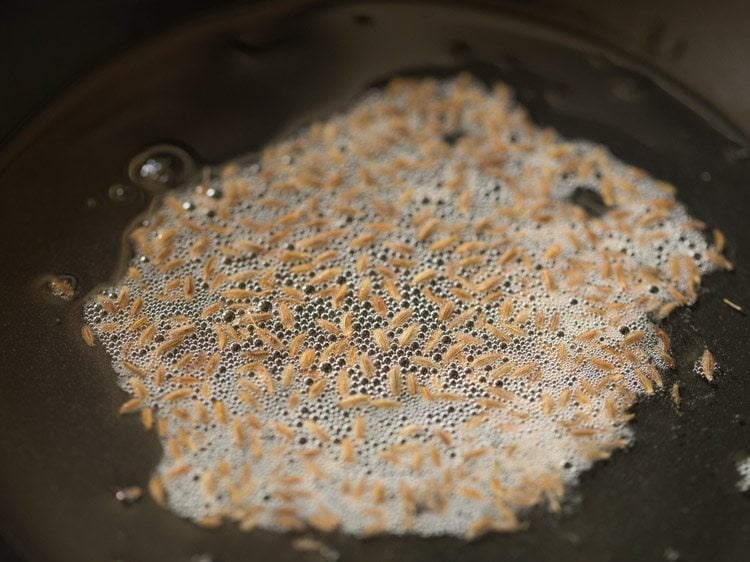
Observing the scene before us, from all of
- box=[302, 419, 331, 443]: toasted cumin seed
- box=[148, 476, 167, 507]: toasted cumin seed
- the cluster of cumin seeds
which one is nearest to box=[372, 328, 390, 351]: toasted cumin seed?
the cluster of cumin seeds

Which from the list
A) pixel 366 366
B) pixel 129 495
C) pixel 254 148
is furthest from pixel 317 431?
pixel 254 148

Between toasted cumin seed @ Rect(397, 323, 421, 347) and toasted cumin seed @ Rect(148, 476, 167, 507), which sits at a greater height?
toasted cumin seed @ Rect(397, 323, 421, 347)

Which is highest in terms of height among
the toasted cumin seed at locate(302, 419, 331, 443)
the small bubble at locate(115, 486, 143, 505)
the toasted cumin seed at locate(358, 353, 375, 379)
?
the toasted cumin seed at locate(358, 353, 375, 379)

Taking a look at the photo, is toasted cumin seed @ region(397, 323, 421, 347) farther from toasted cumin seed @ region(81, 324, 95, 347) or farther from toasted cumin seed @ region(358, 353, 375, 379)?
toasted cumin seed @ region(81, 324, 95, 347)

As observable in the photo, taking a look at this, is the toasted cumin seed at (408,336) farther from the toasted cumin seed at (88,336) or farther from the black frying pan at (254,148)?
the toasted cumin seed at (88,336)

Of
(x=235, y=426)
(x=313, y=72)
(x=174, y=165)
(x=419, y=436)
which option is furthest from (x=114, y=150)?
(x=419, y=436)

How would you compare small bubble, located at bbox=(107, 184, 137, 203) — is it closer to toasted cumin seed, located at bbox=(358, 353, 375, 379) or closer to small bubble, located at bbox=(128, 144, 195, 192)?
small bubble, located at bbox=(128, 144, 195, 192)

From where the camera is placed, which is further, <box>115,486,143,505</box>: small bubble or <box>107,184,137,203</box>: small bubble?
<box>107,184,137,203</box>: small bubble

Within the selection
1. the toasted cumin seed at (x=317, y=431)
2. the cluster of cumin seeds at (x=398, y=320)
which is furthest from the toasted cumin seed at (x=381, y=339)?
the toasted cumin seed at (x=317, y=431)

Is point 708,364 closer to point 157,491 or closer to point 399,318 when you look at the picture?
point 399,318
